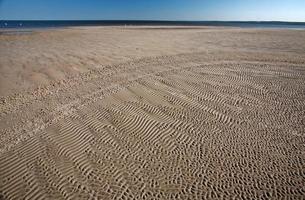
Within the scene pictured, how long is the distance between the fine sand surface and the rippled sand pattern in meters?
0.02

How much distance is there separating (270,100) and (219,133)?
2.53m

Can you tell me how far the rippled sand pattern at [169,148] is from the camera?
13.6 feet

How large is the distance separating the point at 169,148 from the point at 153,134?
2.15 feet

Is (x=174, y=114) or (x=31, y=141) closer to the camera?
(x=31, y=141)

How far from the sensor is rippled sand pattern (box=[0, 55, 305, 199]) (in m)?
4.14

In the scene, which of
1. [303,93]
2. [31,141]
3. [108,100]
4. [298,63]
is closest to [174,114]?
[108,100]

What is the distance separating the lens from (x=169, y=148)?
204 inches

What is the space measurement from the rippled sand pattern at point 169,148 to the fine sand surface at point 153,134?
0.02 meters

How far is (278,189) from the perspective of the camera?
406cm

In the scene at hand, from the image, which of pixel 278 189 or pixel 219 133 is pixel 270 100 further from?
pixel 278 189

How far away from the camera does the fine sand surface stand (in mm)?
4199

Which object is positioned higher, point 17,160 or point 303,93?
point 303,93

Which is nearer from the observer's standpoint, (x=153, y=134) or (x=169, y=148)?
(x=169, y=148)

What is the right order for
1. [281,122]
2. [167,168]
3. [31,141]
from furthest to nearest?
[281,122] < [31,141] < [167,168]
